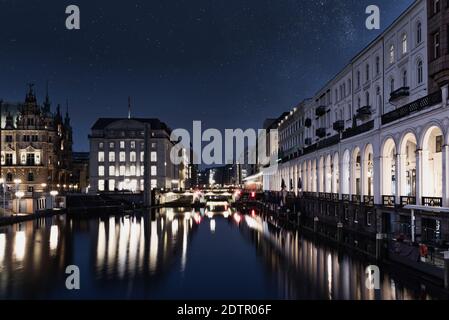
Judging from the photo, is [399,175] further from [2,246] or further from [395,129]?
[2,246]

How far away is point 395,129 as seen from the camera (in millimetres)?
42281

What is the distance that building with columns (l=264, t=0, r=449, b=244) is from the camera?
36250 millimetres

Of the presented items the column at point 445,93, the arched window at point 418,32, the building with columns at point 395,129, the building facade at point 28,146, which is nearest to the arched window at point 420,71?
the building with columns at point 395,129

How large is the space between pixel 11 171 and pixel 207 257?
340 ft

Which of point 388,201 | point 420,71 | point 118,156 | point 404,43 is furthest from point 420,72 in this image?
point 118,156

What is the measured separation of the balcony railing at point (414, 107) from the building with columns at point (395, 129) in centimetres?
8

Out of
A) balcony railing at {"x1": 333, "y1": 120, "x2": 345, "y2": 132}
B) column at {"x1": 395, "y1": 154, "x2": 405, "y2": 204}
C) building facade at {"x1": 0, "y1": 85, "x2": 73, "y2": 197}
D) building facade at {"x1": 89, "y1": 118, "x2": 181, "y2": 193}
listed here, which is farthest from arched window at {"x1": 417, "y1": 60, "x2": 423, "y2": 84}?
building facade at {"x1": 89, "y1": 118, "x2": 181, "y2": 193}

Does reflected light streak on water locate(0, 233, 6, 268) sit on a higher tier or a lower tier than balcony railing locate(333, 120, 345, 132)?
lower

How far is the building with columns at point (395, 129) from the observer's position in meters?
36.2

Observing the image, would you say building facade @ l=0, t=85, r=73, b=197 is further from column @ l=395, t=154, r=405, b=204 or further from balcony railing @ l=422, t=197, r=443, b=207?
balcony railing @ l=422, t=197, r=443, b=207

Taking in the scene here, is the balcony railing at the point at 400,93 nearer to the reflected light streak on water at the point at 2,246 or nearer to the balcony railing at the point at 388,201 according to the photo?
the balcony railing at the point at 388,201

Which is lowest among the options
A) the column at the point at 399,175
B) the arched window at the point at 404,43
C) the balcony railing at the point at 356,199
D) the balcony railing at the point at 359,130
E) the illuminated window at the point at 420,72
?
the balcony railing at the point at 356,199

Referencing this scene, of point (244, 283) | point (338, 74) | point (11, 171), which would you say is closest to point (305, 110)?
point (338, 74)
